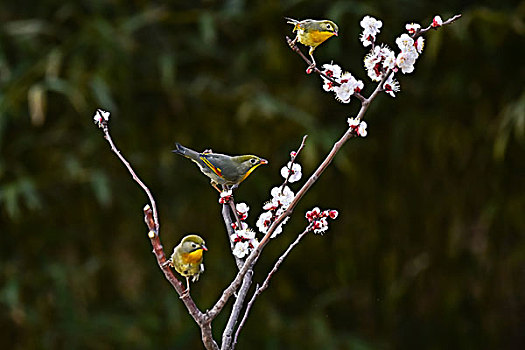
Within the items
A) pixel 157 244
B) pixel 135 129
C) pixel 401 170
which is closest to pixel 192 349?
pixel 135 129

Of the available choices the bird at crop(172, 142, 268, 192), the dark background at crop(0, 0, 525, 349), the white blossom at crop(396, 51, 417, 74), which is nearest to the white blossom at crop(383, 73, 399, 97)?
the white blossom at crop(396, 51, 417, 74)

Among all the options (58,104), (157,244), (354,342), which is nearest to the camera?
(157,244)

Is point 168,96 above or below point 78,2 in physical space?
below

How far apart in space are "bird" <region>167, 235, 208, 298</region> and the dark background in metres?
1.18

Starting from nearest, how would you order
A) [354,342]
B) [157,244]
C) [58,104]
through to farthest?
1. [157,244]
2. [354,342]
3. [58,104]

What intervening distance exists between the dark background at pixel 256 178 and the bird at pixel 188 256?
1183 millimetres

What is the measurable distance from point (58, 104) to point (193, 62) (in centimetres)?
39

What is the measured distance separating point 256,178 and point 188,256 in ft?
4.17

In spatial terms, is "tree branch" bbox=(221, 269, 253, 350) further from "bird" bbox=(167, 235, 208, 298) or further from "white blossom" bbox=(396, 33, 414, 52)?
"white blossom" bbox=(396, 33, 414, 52)

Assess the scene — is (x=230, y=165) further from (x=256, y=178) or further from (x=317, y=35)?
(x=256, y=178)

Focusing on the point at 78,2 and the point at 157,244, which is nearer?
the point at 157,244

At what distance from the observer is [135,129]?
178 centimetres

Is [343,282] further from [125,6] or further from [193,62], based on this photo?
[125,6]

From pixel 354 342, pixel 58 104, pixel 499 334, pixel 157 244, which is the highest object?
pixel 58 104
